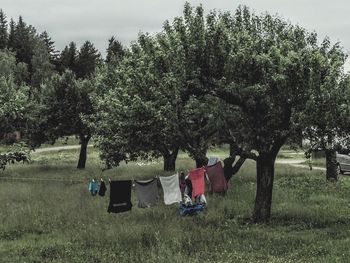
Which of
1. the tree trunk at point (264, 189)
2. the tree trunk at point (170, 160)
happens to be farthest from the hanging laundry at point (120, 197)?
the tree trunk at point (170, 160)

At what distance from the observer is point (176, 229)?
18984 millimetres

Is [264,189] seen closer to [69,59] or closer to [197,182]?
[197,182]

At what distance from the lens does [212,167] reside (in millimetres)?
22891

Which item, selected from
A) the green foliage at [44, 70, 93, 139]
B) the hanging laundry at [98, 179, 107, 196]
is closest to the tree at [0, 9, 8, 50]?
the green foliage at [44, 70, 93, 139]

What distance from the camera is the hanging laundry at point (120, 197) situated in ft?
70.8

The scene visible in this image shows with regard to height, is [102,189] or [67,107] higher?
[67,107]

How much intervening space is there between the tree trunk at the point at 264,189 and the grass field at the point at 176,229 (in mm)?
443

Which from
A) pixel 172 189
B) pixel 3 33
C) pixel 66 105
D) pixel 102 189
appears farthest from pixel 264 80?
pixel 3 33

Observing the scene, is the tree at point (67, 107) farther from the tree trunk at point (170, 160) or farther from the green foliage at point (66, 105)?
the tree trunk at point (170, 160)

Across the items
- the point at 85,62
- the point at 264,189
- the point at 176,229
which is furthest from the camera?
the point at 85,62

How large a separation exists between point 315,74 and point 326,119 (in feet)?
5.40

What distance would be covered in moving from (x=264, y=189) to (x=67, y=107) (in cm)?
3057

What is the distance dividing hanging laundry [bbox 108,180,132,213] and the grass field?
0.44 metres

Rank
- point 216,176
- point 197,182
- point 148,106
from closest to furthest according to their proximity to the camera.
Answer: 1. point 148,106
2. point 197,182
3. point 216,176
